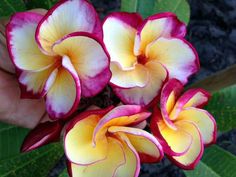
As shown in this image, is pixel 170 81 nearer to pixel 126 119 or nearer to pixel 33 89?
pixel 126 119

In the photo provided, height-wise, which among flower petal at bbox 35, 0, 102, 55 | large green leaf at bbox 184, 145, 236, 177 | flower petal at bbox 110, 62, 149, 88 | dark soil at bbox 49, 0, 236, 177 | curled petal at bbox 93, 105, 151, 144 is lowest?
dark soil at bbox 49, 0, 236, 177

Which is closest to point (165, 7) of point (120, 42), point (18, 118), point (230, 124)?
point (230, 124)

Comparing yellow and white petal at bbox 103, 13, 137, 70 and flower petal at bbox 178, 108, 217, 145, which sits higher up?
yellow and white petal at bbox 103, 13, 137, 70

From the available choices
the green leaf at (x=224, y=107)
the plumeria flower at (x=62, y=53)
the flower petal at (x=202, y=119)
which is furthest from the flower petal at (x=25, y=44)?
the green leaf at (x=224, y=107)

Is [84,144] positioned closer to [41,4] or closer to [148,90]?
[148,90]

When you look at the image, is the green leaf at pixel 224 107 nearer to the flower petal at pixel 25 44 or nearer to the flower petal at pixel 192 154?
the flower petal at pixel 192 154

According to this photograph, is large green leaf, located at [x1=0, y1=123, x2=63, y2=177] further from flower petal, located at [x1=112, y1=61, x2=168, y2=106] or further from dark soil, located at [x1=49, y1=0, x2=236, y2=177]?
dark soil, located at [x1=49, y1=0, x2=236, y2=177]

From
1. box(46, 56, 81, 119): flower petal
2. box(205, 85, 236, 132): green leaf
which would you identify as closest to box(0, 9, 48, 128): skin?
box(46, 56, 81, 119): flower petal

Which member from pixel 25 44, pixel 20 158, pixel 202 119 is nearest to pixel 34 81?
pixel 25 44
